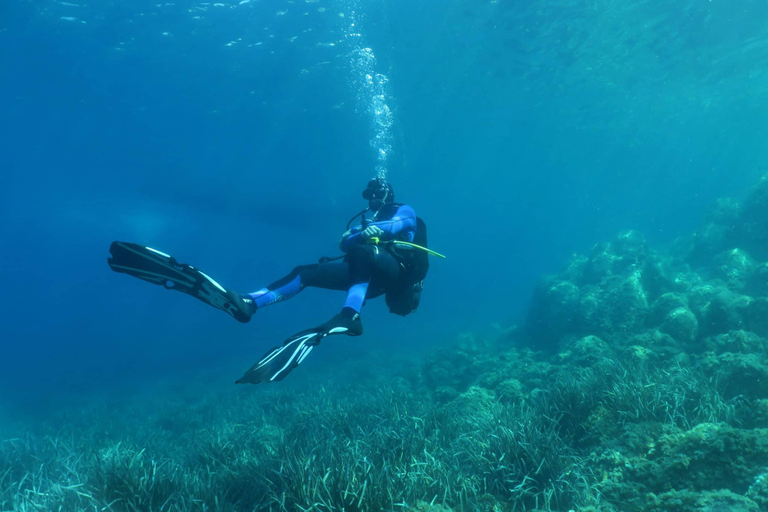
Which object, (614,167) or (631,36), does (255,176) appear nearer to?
(631,36)

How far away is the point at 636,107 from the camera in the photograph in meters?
34.6

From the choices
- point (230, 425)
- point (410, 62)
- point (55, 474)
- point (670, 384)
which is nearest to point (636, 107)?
point (410, 62)

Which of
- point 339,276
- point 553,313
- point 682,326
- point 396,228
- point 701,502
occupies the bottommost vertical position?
point 701,502

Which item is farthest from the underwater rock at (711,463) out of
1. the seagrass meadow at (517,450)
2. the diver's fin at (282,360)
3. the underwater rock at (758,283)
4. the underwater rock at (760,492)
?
the underwater rock at (758,283)

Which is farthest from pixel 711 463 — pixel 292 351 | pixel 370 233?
pixel 370 233

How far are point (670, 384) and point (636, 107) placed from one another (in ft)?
123

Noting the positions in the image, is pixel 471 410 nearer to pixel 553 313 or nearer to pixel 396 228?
pixel 396 228

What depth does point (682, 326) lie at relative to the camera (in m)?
8.61

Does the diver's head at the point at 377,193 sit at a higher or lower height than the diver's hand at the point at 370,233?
higher

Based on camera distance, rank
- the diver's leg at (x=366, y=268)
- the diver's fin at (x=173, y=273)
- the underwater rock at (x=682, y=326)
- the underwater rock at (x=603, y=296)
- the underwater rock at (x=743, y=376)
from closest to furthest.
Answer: the diver's fin at (x=173, y=273), the diver's leg at (x=366, y=268), the underwater rock at (x=743, y=376), the underwater rock at (x=682, y=326), the underwater rock at (x=603, y=296)

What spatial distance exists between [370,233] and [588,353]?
6.77 meters

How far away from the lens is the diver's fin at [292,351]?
3.29m

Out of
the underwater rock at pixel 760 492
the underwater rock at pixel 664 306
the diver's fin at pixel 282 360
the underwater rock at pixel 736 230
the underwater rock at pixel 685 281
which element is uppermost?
the underwater rock at pixel 736 230

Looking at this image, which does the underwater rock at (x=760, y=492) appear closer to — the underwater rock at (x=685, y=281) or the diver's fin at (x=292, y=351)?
the diver's fin at (x=292, y=351)
